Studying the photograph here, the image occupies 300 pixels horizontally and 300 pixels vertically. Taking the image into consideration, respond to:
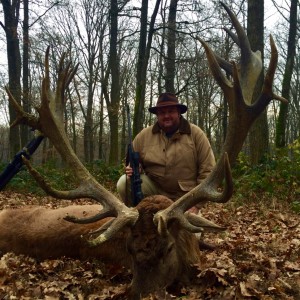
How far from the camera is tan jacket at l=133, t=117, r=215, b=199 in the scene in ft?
19.9

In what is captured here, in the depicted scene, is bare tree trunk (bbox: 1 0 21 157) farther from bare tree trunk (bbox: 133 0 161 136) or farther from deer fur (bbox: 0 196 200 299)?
deer fur (bbox: 0 196 200 299)

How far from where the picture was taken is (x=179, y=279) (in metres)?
4.18

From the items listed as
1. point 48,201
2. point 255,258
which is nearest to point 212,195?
point 255,258

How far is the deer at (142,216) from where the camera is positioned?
391 cm

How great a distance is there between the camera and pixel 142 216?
4109 millimetres

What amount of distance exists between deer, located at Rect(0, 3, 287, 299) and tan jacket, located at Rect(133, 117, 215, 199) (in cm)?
115

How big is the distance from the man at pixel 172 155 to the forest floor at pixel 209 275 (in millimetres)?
970

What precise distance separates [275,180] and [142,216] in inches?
274

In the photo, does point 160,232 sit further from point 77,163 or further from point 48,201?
point 48,201

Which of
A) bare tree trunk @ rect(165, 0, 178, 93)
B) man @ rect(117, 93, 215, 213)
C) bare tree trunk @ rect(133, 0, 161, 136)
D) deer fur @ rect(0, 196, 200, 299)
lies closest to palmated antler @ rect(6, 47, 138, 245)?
deer fur @ rect(0, 196, 200, 299)

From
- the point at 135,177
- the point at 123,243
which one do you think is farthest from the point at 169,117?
the point at 123,243

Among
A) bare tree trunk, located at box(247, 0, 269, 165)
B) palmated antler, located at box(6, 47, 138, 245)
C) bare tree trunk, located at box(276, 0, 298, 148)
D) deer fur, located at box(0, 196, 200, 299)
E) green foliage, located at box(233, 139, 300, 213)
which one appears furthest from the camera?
bare tree trunk, located at box(276, 0, 298, 148)

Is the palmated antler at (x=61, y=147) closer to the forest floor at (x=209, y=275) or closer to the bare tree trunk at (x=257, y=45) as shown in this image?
the forest floor at (x=209, y=275)

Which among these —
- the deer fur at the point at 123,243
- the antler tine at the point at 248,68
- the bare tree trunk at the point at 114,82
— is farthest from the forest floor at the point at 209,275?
the bare tree trunk at the point at 114,82
